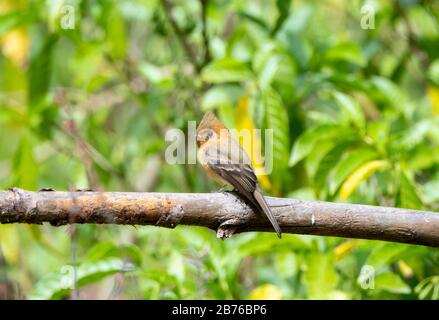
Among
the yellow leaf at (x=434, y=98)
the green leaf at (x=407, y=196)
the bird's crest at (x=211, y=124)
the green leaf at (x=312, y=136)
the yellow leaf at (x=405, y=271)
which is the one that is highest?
the yellow leaf at (x=434, y=98)

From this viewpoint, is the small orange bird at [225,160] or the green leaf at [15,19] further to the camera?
the green leaf at [15,19]

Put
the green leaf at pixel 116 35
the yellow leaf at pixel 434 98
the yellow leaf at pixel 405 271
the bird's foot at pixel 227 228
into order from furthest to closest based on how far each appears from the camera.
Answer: the yellow leaf at pixel 434 98 < the green leaf at pixel 116 35 < the yellow leaf at pixel 405 271 < the bird's foot at pixel 227 228

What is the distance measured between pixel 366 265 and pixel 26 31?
362 centimetres

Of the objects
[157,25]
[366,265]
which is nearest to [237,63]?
[157,25]

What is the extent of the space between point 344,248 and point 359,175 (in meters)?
0.53

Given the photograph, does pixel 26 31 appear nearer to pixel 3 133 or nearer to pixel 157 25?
pixel 157 25

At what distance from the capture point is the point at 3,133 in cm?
754

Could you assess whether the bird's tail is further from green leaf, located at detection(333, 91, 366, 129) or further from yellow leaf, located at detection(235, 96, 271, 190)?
yellow leaf, located at detection(235, 96, 271, 190)

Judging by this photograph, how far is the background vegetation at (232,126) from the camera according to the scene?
385cm

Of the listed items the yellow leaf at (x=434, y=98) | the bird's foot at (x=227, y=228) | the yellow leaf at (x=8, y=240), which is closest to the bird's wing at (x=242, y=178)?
the bird's foot at (x=227, y=228)

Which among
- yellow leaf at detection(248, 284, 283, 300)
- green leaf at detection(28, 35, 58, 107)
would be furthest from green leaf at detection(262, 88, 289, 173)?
green leaf at detection(28, 35, 58, 107)

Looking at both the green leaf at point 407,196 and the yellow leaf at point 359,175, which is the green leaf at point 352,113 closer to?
the yellow leaf at point 359,175

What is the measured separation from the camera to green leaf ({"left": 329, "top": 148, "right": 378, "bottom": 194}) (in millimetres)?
3857
